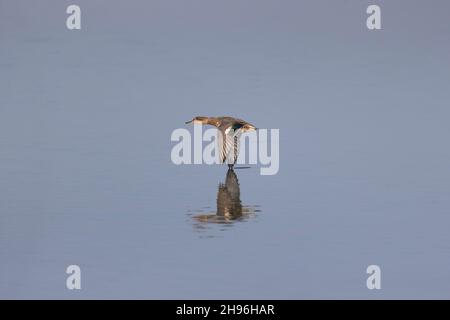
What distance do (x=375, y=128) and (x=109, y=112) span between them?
11.1 feet

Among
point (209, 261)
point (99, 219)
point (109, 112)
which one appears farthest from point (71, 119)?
point (209, 261)

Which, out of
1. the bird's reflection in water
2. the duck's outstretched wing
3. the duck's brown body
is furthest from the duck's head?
the bird's reflection in water

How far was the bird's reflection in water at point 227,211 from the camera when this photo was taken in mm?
17422

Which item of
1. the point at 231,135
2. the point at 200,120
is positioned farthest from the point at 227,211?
the point at 200,120

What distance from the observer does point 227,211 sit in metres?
17.7

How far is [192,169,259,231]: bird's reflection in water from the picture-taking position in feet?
57.2

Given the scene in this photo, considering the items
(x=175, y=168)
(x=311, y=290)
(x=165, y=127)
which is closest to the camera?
(x=311, y=290)

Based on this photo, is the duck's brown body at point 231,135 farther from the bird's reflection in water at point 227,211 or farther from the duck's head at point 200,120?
the bird's reflection in water at point 227,211

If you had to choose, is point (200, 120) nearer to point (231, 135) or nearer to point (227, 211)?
point (231, 135)

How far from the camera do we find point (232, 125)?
1939 cm

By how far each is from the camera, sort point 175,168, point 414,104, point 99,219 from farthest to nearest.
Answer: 1. point 414,104
2. point 175,168
3. point 99,219

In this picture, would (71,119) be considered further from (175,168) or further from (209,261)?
(209,261)

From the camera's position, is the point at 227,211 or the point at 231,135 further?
the point at 231,135

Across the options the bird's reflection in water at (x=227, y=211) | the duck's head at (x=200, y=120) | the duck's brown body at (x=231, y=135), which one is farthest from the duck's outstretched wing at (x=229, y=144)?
the bird's reflection in water at (x=227, y=211)
